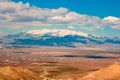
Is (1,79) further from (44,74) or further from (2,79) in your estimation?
(44,74)

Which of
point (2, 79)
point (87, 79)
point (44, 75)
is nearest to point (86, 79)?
point (87, 79)

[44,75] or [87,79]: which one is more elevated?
[44,75]

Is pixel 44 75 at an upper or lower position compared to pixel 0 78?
upper

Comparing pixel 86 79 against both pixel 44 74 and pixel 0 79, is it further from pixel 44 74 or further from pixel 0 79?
pixel 44 74

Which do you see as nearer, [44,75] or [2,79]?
[44,75]

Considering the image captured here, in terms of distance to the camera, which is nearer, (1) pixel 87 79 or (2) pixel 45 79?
(2) pixel 45 79

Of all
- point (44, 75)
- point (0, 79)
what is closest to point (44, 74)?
point (44, 75)

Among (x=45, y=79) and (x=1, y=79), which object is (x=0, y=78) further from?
(x=45, y=79)

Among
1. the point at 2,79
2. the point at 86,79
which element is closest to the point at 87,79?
the point at 86,79
